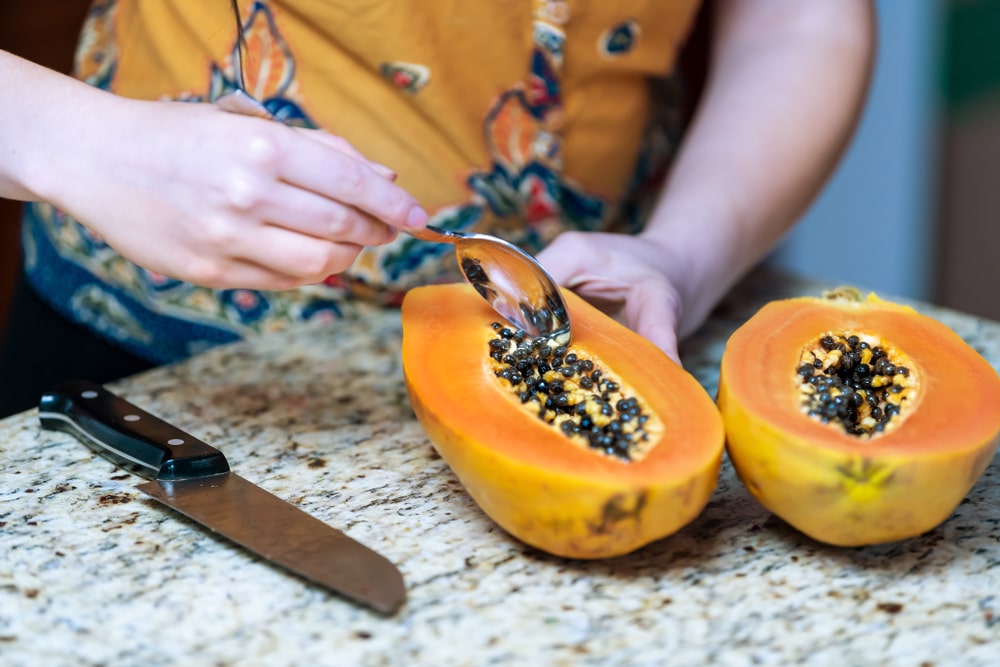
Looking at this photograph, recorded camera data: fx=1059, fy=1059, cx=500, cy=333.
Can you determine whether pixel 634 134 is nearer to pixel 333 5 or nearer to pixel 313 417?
pixel 333 5

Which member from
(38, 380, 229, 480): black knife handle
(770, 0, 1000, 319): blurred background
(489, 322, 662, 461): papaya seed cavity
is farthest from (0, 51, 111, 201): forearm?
(770, 0, 1000, 319): blurred background

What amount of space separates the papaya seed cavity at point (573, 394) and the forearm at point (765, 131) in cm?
38

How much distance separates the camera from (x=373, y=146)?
1.19 metres

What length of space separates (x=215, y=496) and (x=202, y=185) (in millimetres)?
257

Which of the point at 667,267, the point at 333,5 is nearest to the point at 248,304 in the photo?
the point at 333,5

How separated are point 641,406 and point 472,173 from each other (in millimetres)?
522

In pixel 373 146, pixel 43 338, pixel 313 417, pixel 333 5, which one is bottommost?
pixel 43 338

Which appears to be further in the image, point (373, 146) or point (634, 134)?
point (634, 134)

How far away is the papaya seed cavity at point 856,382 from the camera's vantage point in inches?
30.9

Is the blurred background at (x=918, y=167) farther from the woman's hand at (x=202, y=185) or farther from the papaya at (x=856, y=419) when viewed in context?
the woman's hand at (x=202, y=185)

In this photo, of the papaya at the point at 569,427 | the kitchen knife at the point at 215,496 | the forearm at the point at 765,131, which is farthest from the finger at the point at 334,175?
the forearm at the point at 765,131

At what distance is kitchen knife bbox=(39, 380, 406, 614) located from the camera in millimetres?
764

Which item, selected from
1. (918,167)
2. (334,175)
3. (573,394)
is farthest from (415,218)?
(918,167)

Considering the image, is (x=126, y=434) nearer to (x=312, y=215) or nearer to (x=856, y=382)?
(x=312, y=215)
